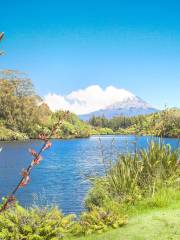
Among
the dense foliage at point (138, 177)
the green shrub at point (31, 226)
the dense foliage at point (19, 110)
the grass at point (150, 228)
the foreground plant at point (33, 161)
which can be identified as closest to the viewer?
the foreground plant at point (33, 161)

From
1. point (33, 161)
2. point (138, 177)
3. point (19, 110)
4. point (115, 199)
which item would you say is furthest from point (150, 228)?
point (19, 110)

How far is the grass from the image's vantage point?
707 centimetres

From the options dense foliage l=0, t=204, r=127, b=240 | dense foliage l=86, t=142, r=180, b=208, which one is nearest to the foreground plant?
dense foliage l=0, t=204, r=127, b=240

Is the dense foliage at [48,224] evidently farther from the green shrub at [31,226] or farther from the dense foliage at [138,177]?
the dense foliage at [138,177]

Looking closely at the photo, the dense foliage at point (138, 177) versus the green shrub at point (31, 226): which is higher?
the dense foliage at point (138, 177)

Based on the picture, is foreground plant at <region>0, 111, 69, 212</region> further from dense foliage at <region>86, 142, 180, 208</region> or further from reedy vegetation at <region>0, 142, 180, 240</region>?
dense foliage at <region>86, 142, 180, 208</region>

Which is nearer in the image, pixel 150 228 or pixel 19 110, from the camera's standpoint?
pixel 150 228

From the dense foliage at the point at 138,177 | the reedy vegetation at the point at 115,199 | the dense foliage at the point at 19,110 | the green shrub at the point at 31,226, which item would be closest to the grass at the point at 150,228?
the reedy vegetation at the point at 115,199

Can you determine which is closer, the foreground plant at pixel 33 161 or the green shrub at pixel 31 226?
the foreground plant at pixel 33 161

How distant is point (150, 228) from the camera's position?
7.48 metres

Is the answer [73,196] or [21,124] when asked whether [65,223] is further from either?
[21,124]

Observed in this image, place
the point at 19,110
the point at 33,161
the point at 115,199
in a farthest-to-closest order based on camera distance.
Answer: the point at 19,110, the point at 115,199, the point at 33,161

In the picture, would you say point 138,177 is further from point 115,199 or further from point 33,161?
point 33,161

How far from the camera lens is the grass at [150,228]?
7071 mm
